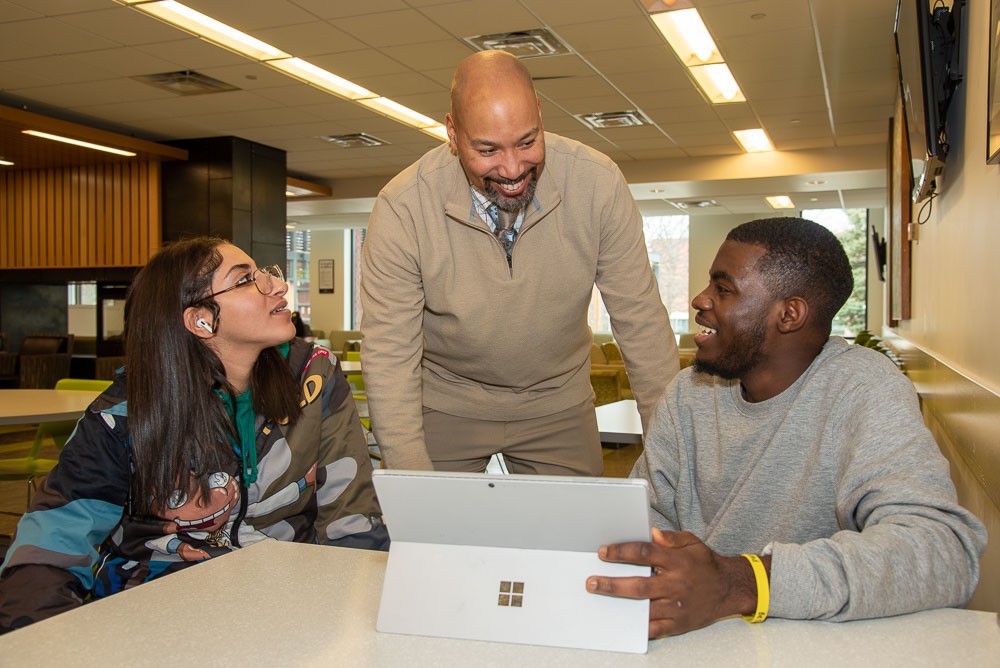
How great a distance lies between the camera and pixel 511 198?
1945mm

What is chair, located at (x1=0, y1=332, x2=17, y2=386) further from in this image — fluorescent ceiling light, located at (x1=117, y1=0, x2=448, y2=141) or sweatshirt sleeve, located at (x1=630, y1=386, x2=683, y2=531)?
sweatshirt sleeve, located at (x1=630, y1=386, x2=683, y2=531)

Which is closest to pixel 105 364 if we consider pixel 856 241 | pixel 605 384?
pixel 605 384

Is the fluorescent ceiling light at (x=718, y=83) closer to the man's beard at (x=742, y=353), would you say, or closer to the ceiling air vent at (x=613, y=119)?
the ceiling air vent at (x=613, y=119)

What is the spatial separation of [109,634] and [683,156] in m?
10.1

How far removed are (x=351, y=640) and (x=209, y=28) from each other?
547 cm

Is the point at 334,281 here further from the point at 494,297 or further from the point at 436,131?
the point at 494,297

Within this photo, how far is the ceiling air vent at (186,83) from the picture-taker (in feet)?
21.5

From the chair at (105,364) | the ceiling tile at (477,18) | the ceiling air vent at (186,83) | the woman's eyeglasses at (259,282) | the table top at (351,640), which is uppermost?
the ceiling tile at (477,18)

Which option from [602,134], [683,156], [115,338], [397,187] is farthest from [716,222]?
[397,187]

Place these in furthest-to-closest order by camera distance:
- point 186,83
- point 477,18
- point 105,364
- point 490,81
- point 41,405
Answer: point 105,364
point 186,83
point 477,18
point 41,405
point 490,81

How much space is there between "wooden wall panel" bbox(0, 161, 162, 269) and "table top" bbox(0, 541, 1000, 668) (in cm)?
865

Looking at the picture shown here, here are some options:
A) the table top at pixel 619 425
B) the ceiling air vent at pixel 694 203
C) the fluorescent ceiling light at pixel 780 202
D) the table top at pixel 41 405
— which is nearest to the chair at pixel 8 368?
the table top at pixel 41 405

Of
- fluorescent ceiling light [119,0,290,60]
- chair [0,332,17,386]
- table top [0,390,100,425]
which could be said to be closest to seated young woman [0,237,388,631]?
table top [0,390,100,425]

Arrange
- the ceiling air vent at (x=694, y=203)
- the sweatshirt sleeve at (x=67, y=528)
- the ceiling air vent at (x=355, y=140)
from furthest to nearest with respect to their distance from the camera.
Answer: the ceiling air vent at (x=694, y=203), the ceiling air vent at (x=355, y=140), the sweatshirt sleeve at (x=67, y=528)
